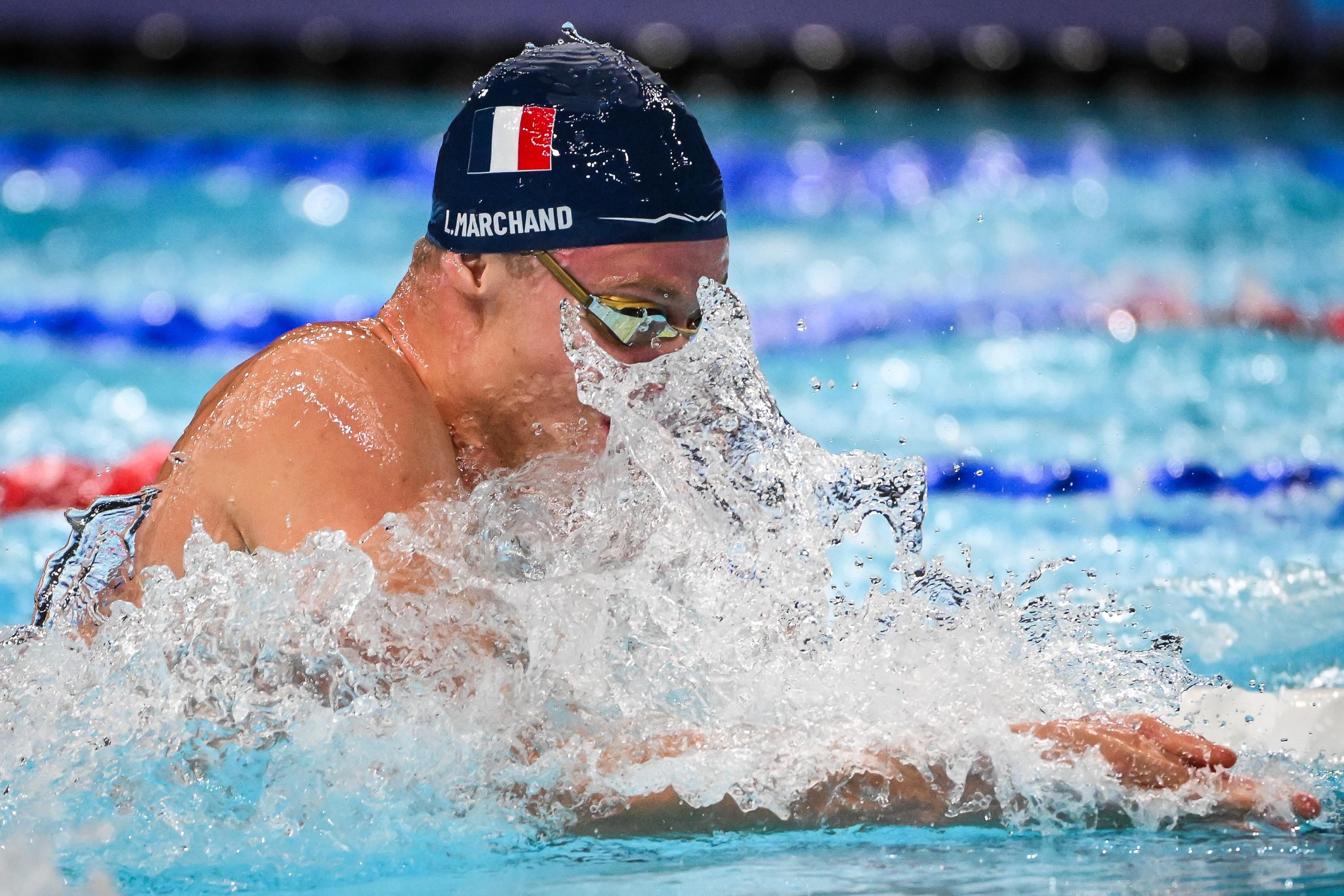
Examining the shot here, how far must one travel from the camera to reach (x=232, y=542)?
1.91 meters

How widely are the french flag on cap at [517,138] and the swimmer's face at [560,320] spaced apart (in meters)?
0.14

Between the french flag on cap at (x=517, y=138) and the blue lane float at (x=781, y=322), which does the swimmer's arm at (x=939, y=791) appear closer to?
the french flag on cap at (x=517, y=138)

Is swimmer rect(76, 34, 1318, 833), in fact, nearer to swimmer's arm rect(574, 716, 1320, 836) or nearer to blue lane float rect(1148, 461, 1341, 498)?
swimmer's arm rect(574, 716, 1320, 836)

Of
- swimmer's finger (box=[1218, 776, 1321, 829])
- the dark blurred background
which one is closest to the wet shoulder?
swimmer's finger (box=[1218, 776, 1321, 829])

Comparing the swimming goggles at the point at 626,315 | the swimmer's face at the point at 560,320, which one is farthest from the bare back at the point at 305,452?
the swimming goggles at the point at 626,315

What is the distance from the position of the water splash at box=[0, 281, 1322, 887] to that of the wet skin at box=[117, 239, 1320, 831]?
0.03 metres

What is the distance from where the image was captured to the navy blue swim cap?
6.79 feet

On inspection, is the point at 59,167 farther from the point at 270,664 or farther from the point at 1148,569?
the point at 270,664

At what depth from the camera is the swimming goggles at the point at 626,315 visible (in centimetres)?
202

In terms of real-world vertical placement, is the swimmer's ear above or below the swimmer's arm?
above

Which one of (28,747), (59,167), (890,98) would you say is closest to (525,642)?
(28,747)

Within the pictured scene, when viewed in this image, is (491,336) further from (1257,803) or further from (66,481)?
(66,481)

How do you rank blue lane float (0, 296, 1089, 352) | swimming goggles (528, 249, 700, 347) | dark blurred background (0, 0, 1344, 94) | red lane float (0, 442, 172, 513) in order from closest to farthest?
swimming goggles (528, 249, 700, 347), red lane float (0, 442, 172, 513), blue lane float (0, 296, 1089, 352), dark blurred background (0, 0, 1344, 94)

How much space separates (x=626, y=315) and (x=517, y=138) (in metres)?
0.31
